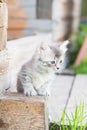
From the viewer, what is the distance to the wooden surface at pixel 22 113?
115 inches

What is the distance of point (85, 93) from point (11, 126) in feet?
4.53

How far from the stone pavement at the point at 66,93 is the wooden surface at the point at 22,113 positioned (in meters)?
0.34

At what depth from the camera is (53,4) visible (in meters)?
6.16

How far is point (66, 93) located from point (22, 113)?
133 centimetres

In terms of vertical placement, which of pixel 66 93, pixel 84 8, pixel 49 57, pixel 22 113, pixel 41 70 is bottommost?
pixel 84 8

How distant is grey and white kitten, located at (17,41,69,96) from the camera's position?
324 cm

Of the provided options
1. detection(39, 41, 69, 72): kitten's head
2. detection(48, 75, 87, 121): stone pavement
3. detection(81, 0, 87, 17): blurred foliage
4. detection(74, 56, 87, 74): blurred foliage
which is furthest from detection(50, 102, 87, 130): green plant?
detection(81, 0, 87, 17): blurred foliage

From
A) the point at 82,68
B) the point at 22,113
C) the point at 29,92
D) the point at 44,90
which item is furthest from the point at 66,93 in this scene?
the point at 82,68

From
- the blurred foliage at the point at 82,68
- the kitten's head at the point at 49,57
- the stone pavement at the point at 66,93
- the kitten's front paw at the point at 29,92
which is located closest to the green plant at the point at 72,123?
the stone pavement at the point at 66,93

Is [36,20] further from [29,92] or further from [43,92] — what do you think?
[29,92]

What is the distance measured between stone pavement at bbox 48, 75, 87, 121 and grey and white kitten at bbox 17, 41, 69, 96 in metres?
0.27

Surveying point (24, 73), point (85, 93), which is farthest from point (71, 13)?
point (24, 73)

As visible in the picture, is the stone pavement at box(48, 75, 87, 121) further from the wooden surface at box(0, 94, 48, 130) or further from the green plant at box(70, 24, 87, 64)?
the green plant at box(70, 24, 87, 64)

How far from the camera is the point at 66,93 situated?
423cm
